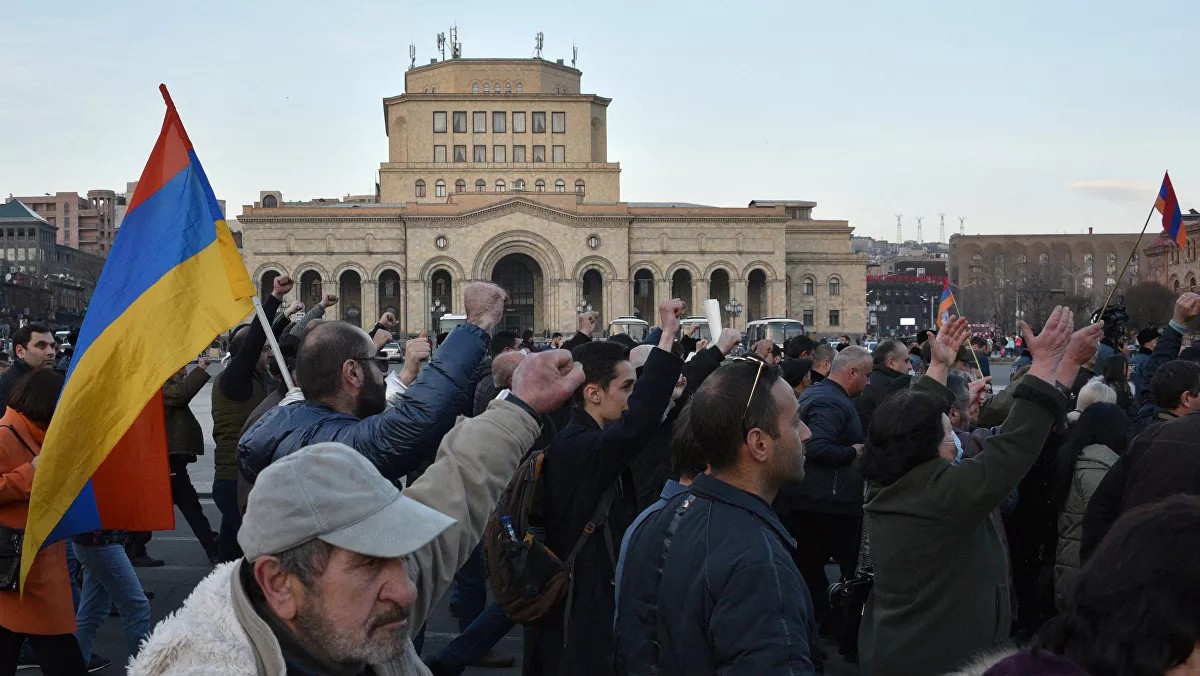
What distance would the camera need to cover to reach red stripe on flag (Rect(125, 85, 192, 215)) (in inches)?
184

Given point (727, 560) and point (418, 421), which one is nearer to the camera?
point (727, 560)

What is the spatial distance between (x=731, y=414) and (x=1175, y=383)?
2.85 metres

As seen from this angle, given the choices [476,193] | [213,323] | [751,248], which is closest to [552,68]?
[476,193]

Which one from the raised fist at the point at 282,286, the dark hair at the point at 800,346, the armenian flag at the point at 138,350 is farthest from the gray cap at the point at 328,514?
the dark hair at the point at 800,346

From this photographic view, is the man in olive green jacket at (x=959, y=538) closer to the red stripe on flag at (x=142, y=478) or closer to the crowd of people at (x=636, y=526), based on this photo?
the crowd of people at (x=636, y=526)

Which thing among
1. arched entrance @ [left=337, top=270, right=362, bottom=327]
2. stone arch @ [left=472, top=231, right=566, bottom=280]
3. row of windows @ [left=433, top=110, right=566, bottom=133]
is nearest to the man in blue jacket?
stone arch @ [left=472, top=231, right=566, bottom=280]

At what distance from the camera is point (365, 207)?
63.1m

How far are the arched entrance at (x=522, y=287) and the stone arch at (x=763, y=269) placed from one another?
478 inches

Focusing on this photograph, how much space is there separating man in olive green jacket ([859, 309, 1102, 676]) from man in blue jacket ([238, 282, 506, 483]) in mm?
1379

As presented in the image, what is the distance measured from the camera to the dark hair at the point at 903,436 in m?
3.41

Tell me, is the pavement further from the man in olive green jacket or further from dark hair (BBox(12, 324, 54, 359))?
the man in olive green jacket

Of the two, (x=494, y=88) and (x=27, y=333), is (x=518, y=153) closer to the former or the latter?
(x=494, y=88)

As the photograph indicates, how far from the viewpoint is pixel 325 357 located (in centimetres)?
356

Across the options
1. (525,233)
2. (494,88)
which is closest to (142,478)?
(525,233)
